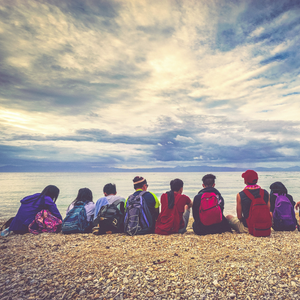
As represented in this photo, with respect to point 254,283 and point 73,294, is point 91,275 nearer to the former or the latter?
point 73,294

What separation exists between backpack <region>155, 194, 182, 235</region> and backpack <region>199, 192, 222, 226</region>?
0.73 meters

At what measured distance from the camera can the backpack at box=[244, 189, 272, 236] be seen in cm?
602

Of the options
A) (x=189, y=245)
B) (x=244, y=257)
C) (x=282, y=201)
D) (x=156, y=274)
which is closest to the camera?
(x=156, y=274)

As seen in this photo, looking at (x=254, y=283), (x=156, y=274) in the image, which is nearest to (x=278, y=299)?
(x=254, y=283)

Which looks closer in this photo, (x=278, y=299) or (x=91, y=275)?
(x=278, y=299)

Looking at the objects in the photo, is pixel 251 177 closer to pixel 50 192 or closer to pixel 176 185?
pixel 176 185

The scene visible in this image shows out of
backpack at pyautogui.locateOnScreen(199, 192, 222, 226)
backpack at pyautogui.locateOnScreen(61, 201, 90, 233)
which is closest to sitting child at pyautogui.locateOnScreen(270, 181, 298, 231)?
backpack at pyautogui.locateOnScreen(199, 192, 222, 226)

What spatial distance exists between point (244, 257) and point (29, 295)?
4.08 m

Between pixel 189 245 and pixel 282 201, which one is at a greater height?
pixel 282 201

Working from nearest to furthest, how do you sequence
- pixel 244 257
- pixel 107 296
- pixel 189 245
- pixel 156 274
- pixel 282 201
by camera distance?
pixel 107 296
pixel 156 274
pixel 244 257
pixel 189 245
pixel 282 201

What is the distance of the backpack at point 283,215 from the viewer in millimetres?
6680

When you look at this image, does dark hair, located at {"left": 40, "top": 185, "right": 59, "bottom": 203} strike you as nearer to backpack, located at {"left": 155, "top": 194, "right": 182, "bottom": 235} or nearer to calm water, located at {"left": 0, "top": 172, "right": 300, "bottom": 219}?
backpack, located at {"left": 155, "top": 194, "right": 182, "bottom": 235}

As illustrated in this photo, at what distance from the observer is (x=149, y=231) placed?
672cm

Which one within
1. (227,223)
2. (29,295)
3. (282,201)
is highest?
(282,201)
